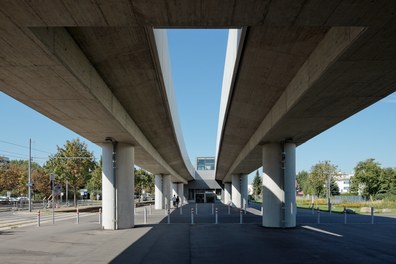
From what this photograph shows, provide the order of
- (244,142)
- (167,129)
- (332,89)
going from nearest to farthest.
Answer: (332,89) < (167,129) < (244,142)

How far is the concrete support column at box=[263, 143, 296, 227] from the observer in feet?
83.3

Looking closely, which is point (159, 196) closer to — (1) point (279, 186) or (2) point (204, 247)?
(1) point (279, 186)

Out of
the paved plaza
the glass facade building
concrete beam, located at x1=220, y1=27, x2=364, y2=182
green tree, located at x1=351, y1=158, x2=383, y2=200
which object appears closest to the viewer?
concrete beam, located at x1=220, y1=27, x2=364, y2=182

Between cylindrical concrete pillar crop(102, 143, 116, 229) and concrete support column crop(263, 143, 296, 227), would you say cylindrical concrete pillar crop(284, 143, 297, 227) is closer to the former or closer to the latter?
concrete support column crop(263, 143, 296, 227)

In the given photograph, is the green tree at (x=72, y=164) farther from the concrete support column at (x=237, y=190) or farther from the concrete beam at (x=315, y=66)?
the concrete beam at (x=315, y=66)

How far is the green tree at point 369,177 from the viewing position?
290 ft

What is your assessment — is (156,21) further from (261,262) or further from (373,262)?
(373,262)

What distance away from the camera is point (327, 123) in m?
20.5

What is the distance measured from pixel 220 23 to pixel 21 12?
138 inches

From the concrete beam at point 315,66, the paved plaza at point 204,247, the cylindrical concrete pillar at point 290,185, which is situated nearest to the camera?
the concrete beam at point 315,66

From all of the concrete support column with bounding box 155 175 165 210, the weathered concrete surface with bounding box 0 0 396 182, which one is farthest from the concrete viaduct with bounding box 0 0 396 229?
the concrete support column with bounding box 155 175 165 210

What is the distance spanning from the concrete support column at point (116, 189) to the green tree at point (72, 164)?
41083 mm

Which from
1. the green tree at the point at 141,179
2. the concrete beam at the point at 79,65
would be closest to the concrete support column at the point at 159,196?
the concrete beam at the point at 79,65

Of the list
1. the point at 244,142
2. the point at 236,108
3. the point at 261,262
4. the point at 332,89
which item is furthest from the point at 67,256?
the point at 244,142
